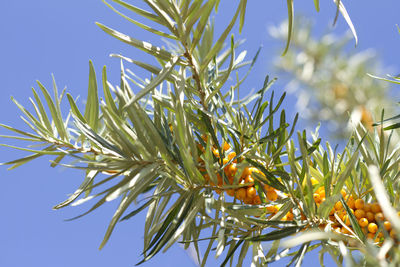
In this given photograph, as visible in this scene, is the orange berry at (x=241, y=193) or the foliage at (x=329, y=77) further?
the foliage at (x=329, y=77)

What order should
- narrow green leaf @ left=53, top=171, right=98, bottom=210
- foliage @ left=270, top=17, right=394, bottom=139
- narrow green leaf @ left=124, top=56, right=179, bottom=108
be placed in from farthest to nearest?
foliage @ left=270, top=17, right=394, bottom=139 → narrow green leaf @ left=53, top=171, right=98, bottom=210 → narrow green leaf @ left=124, top=56, right=179, bottom=108

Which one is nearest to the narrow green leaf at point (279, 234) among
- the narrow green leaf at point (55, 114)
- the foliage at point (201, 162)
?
the foliage at point (201, 162)

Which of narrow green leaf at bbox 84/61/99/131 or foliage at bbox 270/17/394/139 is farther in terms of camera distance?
foliage at bbox 270/17/394/139

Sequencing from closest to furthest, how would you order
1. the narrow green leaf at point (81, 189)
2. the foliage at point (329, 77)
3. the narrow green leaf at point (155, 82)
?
the narrow green leaf at point (155, 82) < the narrow green leaf at point (81, 189) < the foliage at point (329, 77)

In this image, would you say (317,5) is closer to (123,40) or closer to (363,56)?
(123,40)

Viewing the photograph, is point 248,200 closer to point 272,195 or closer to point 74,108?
point 272,195

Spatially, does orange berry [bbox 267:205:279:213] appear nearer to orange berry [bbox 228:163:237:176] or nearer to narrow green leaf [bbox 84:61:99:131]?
orange berry [bbox 228:163:237:176]

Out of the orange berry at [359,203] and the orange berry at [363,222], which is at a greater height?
the orange berry at [359,203]

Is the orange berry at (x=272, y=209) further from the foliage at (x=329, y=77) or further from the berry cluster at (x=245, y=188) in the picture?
the foliage at (x=329, y=77)

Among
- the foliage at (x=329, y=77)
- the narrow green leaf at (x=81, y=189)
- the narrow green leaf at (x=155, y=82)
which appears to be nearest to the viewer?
the narrow green leaf at (x=155, y=82)

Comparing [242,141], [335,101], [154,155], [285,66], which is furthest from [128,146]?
[285,66]

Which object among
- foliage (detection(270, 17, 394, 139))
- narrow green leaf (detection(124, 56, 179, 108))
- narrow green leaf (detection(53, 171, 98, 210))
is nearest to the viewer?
A: narrow green leaf (detection(124, 56, 179, 108))

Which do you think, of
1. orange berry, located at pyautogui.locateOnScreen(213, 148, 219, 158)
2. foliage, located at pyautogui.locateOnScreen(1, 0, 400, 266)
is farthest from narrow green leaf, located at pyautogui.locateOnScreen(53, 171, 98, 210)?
orange berry, located at pyautogui.locateOnScreen(213, 148, 219, 158)

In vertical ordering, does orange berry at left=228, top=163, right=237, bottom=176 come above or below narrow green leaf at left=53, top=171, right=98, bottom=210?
below
